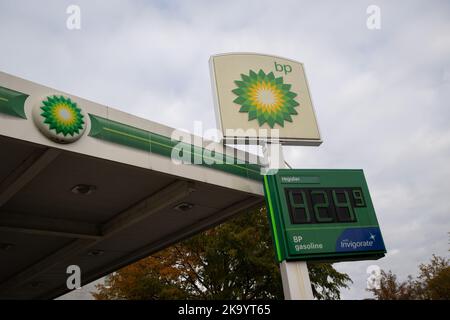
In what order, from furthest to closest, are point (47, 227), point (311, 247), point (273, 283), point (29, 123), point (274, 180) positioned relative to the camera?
point (273, 283) → point (47, 227) → point (274, 180) → point (311, 247) → point (29, 123)

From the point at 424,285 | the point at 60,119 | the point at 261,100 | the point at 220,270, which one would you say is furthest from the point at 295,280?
the point at 424,285

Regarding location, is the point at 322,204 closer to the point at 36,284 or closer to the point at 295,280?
the point at 295,280

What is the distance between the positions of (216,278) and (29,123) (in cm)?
1449

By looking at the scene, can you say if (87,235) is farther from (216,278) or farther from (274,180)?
(216,278)

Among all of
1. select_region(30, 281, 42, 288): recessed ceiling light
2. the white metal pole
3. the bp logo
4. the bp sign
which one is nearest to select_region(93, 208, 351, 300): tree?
select_region(30, 281, 42, 288): recessed ceiling light

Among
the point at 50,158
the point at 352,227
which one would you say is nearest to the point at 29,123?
the point at 50,158

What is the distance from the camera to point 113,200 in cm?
1079

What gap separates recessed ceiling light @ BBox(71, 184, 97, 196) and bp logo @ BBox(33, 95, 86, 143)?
208 centimetres

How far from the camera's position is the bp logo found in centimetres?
757

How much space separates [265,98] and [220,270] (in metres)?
10.6

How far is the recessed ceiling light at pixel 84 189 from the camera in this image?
9719 millimetres

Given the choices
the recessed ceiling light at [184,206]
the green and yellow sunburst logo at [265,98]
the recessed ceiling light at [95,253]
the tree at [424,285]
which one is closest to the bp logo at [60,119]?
the recessed ceiling light at [184,206]

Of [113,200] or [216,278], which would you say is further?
[216,278]

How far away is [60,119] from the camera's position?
25.5 feet
